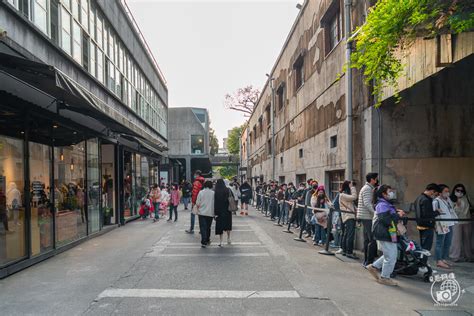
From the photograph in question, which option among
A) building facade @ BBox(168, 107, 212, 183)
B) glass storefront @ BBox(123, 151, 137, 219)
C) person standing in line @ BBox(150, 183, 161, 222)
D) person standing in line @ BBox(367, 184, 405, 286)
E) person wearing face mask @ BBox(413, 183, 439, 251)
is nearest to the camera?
person standing in line @ BBox(367, 184, 405, 286)

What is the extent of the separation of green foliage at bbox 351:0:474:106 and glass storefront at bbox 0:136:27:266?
6.94m

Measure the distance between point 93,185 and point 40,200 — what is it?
414 cm

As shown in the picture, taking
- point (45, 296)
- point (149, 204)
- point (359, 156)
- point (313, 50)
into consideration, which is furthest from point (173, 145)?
point (45, 296)

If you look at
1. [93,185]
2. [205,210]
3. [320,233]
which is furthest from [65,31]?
[320,233]

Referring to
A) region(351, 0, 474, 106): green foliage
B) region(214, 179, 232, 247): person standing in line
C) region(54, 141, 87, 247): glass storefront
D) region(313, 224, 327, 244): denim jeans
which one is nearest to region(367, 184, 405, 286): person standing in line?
region(351, 0, 474, 106): green foliage

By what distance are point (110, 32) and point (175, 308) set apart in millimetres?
13772

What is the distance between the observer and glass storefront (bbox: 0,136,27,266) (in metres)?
7.55

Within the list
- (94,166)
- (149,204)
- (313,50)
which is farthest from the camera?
(149,204)

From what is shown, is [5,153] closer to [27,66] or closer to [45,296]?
[27,66]

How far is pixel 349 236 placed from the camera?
360 inches

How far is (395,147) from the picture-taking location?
9.73 meters

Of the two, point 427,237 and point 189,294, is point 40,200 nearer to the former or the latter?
point 189,294

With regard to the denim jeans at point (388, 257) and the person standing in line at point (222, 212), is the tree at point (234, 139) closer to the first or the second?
the person standing in line at point (222, 212)

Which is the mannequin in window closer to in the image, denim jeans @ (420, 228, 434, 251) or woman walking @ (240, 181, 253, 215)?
denim jeans @ (420, 228, 434, 251)
